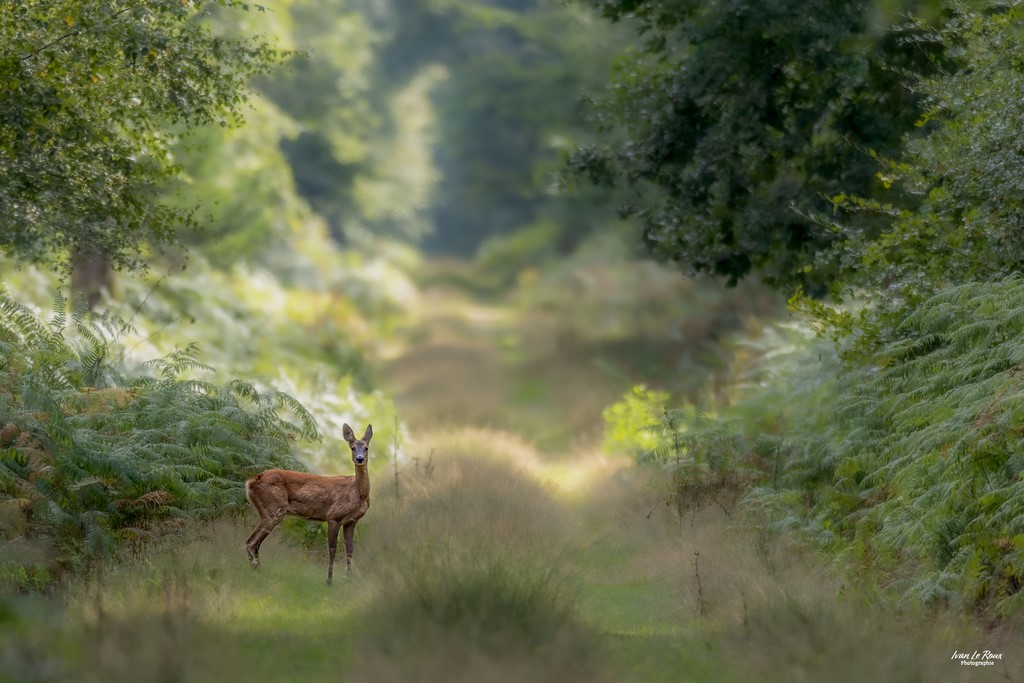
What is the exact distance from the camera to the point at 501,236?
6500 cm

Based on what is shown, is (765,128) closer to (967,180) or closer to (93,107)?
(967,180)

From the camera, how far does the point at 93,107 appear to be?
451 inches

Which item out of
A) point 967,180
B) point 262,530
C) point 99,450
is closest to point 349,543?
point 262,530

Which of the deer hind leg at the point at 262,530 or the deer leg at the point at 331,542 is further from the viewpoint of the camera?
the deer hind leg at the point at 262,530

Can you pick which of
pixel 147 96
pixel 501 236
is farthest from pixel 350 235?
pixel 147 96

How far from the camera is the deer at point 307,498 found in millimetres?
9969

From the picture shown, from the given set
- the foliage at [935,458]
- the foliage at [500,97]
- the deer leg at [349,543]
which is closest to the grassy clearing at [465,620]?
the deer leg at [349,543]

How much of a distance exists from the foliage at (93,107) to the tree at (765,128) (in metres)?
5.84

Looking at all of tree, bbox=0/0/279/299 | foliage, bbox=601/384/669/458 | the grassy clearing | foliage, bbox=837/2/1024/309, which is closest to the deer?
the grassy clearing

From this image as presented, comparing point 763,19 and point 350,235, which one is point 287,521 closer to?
point 763,19

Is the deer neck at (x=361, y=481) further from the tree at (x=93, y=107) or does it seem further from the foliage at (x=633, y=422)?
the foliage at (x=633, y=422)

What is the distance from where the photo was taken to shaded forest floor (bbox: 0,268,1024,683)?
279 inches

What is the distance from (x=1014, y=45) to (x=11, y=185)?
9.17 metres

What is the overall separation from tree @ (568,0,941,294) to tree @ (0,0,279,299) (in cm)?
583
